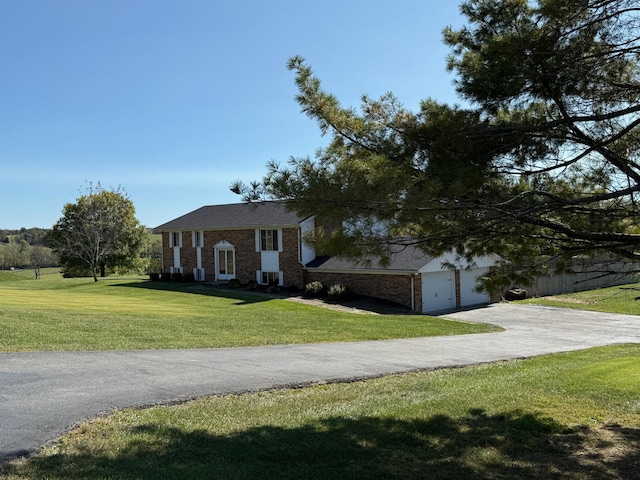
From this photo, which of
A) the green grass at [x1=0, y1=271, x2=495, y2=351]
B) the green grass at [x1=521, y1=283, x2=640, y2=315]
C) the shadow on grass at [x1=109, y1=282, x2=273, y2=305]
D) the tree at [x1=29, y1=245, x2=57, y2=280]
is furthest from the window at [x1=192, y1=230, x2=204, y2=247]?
the tree at [x1=29, y1=245, x2=57, y2=280]

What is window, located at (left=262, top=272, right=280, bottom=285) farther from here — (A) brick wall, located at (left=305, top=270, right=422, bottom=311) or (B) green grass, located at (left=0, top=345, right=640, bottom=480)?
(B) green grass, located at (left=0, top=345, right=640, bottom=480)

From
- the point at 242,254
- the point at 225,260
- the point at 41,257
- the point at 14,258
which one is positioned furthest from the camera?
the point at 14,258

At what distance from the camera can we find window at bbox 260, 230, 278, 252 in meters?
33.8

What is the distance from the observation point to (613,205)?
709cm

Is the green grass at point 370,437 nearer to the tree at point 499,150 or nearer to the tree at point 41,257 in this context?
the tree at point 499,150

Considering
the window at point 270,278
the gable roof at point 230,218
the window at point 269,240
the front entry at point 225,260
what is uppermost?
the gable roof at point 230,218

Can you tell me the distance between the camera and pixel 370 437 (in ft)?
21.8

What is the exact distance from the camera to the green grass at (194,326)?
44.5 feet

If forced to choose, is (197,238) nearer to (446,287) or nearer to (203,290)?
(203,290)

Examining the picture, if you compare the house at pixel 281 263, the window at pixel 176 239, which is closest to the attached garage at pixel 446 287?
the house at pixel 281 263

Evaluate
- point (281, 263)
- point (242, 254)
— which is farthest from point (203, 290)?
point (281, 263)

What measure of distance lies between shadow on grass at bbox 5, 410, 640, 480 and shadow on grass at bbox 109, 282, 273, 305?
21.0 m

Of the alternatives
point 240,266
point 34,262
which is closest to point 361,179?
point 240,266

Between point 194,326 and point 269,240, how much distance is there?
16778 mm
